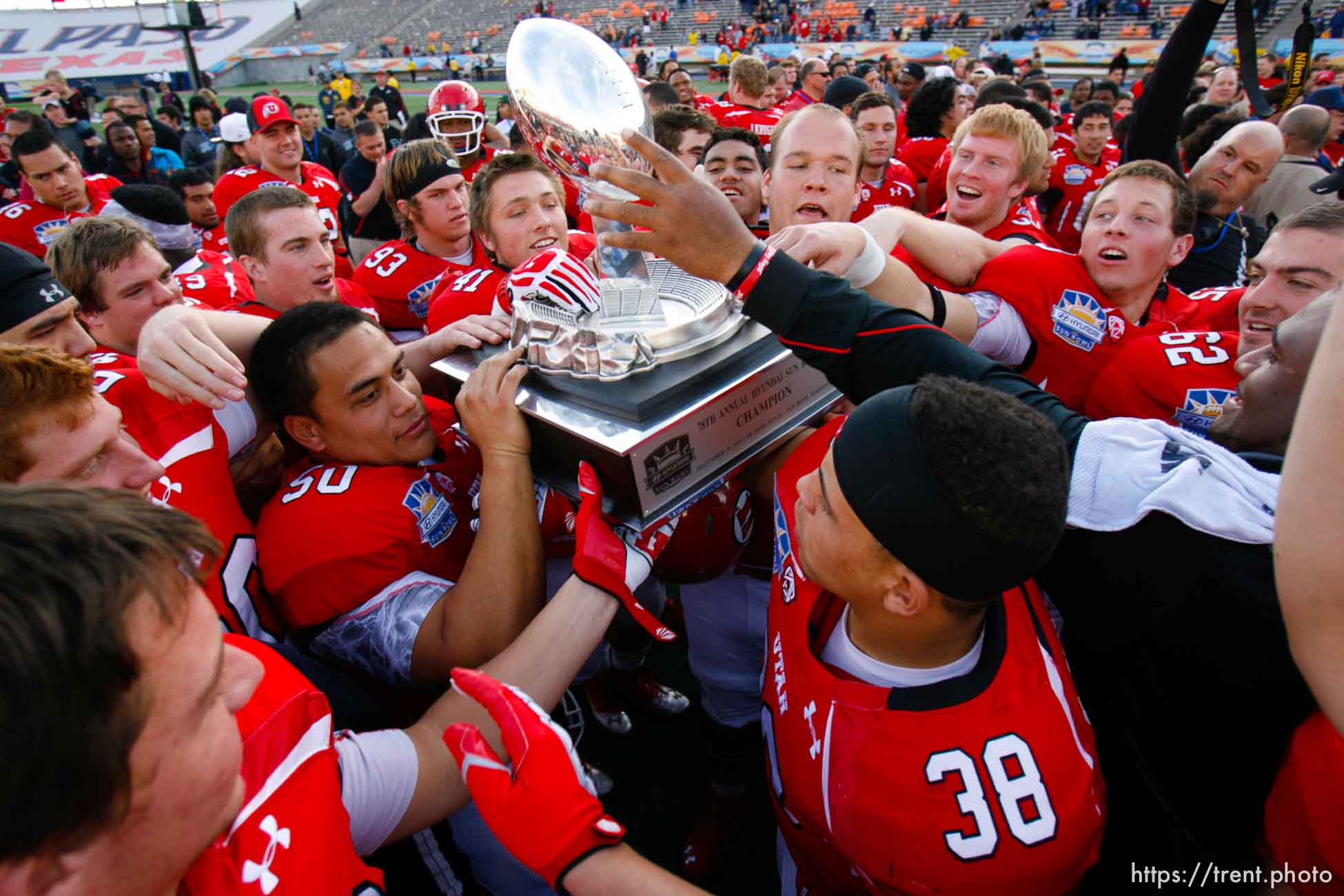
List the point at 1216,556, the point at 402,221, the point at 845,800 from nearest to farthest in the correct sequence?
the point at 1216,556
the point at 845,800
the point at 402,221

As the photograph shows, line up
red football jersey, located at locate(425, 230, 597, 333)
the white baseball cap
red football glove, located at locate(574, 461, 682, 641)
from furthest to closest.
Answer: the white baseball cap → red football jersey, located at locate(425, 230, 597, 333) → red football glove, located at locate(574, 461, 682, 641)

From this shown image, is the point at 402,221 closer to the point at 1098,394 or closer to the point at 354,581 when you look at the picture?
the point at 354,581

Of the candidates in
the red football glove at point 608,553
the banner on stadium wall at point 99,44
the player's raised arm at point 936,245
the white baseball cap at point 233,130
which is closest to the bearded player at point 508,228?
the player's raised arm at point 936,245

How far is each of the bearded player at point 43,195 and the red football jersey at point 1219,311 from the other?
6508mm

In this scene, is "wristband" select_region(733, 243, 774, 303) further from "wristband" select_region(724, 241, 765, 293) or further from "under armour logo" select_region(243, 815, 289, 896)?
"under armour logo" select_region(243, 815, 289, 896)

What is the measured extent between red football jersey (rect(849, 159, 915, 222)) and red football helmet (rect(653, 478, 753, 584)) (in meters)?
2.87

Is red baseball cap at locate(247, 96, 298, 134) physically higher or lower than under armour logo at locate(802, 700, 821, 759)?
higher

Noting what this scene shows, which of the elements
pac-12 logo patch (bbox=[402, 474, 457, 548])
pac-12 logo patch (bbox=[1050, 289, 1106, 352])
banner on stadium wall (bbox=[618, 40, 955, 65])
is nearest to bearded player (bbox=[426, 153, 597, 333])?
pac-12 logo patch (bbox=[402, 474, 457, 548])

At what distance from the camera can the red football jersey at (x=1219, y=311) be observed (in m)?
2.38

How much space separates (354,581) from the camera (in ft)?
4.82

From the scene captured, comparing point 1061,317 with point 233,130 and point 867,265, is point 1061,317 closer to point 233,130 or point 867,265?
point 867,265

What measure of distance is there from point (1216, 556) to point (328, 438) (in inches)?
69.0

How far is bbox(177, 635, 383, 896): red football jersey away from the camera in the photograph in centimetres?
93

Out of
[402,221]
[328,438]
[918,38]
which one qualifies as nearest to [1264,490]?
[328,438]
